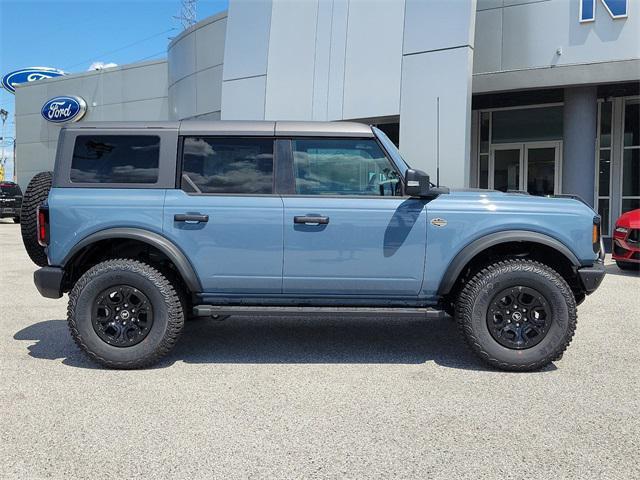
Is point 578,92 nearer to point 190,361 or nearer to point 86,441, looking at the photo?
point 190,361

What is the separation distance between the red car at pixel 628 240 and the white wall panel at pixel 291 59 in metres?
8.25

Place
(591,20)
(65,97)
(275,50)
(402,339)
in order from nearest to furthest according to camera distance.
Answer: (402,339) → (591,20) → (275,50) → (65,97)

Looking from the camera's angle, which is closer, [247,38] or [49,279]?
[49,279]

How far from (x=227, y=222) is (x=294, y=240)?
1.84 feet

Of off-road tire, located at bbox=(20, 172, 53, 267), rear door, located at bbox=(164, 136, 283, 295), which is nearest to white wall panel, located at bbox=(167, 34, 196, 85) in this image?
off-road tire, located at bbox=(20, 172, 53, 267)

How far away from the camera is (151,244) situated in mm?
4410

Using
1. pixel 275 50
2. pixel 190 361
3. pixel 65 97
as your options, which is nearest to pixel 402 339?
pixel 190 361

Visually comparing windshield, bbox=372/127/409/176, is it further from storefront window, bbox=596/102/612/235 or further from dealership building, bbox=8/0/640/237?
storefront window, bbox=596/102/612/235

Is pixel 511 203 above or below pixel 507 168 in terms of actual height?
above

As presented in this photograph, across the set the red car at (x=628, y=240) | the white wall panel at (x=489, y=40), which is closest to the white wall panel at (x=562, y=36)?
the white wall panel at (x=489, y=40)

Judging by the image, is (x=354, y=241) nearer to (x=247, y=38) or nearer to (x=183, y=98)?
(x=247, y=38)

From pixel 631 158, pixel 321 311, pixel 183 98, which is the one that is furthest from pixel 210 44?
pixel 321 311

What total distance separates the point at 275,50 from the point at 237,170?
11472mm

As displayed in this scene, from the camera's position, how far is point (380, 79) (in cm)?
1345
